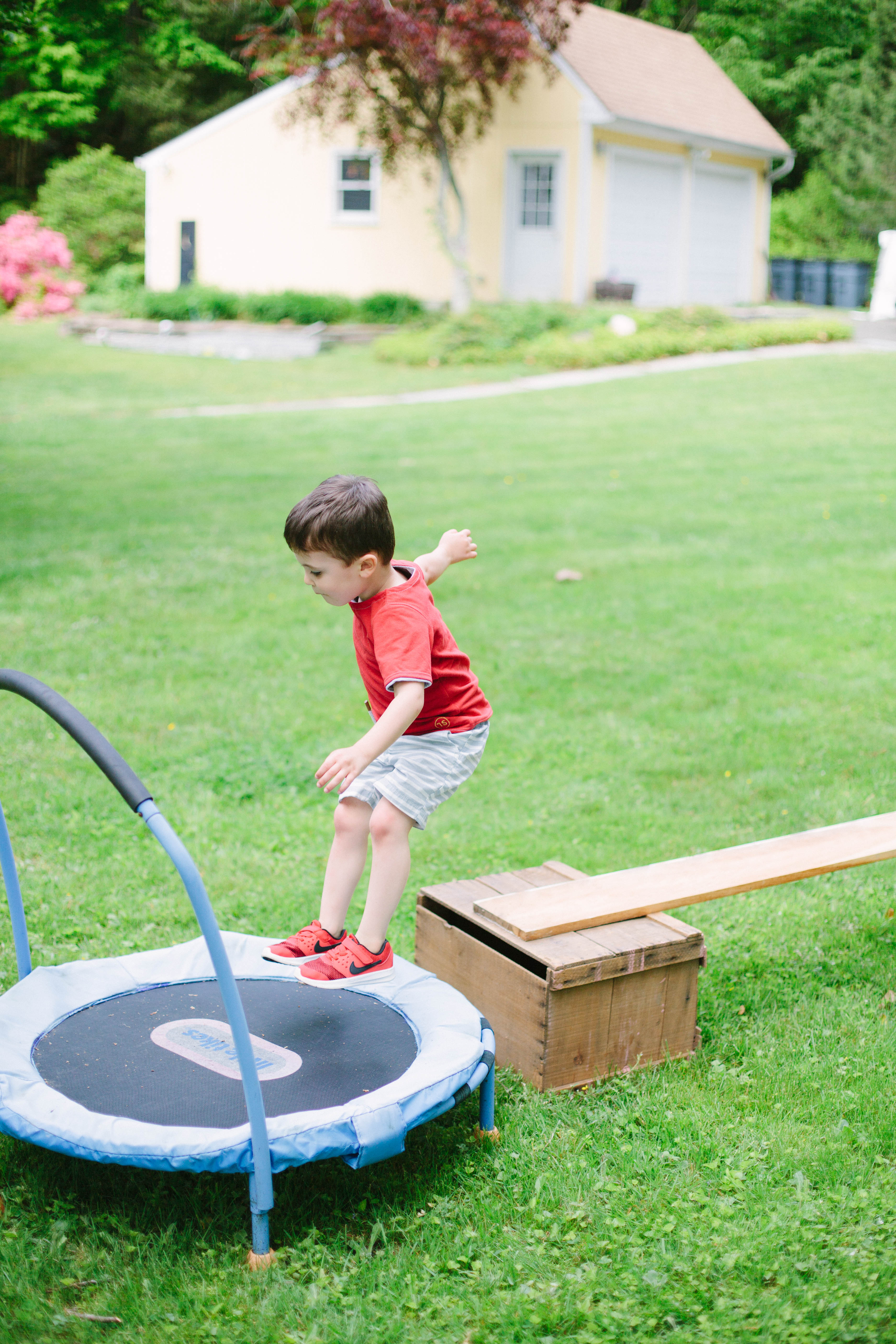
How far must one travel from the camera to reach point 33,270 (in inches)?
1047

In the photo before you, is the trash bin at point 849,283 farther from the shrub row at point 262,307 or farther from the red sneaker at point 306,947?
the red sneaker at point 306,947

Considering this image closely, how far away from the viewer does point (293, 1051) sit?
2.98m

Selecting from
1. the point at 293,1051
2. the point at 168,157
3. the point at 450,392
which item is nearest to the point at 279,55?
the point at 168,157

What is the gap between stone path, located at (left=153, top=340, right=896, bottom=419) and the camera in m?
15.6

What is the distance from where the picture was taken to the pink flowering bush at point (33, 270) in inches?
1017

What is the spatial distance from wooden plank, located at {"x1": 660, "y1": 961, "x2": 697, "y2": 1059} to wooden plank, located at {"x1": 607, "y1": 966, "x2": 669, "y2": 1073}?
12 millimetres

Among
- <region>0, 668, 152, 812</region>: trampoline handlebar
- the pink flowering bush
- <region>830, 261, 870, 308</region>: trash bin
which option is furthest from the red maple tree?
<region>0, 668, 152, 812</region>: trampoline handlebar

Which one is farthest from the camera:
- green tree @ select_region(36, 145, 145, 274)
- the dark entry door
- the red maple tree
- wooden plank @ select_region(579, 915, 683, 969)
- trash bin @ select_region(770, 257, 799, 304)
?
green tree @ select_region(36, 145, 145, 274)

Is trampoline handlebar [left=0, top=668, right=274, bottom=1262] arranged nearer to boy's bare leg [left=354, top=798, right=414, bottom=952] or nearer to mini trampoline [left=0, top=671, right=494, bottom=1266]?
mini trampoline [left=0, top=671, right=494, bottom=1266]

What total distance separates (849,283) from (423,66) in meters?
11.8

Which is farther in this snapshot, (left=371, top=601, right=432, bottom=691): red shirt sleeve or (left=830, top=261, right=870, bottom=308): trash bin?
(left=830, top=261, right=870, bottom=308): trash bin

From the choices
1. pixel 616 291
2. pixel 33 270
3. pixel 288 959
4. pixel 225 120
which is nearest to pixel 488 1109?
pixel 288 959

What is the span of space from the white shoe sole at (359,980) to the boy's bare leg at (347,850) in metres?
0.08

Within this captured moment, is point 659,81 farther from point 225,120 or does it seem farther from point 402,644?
point 402,644
